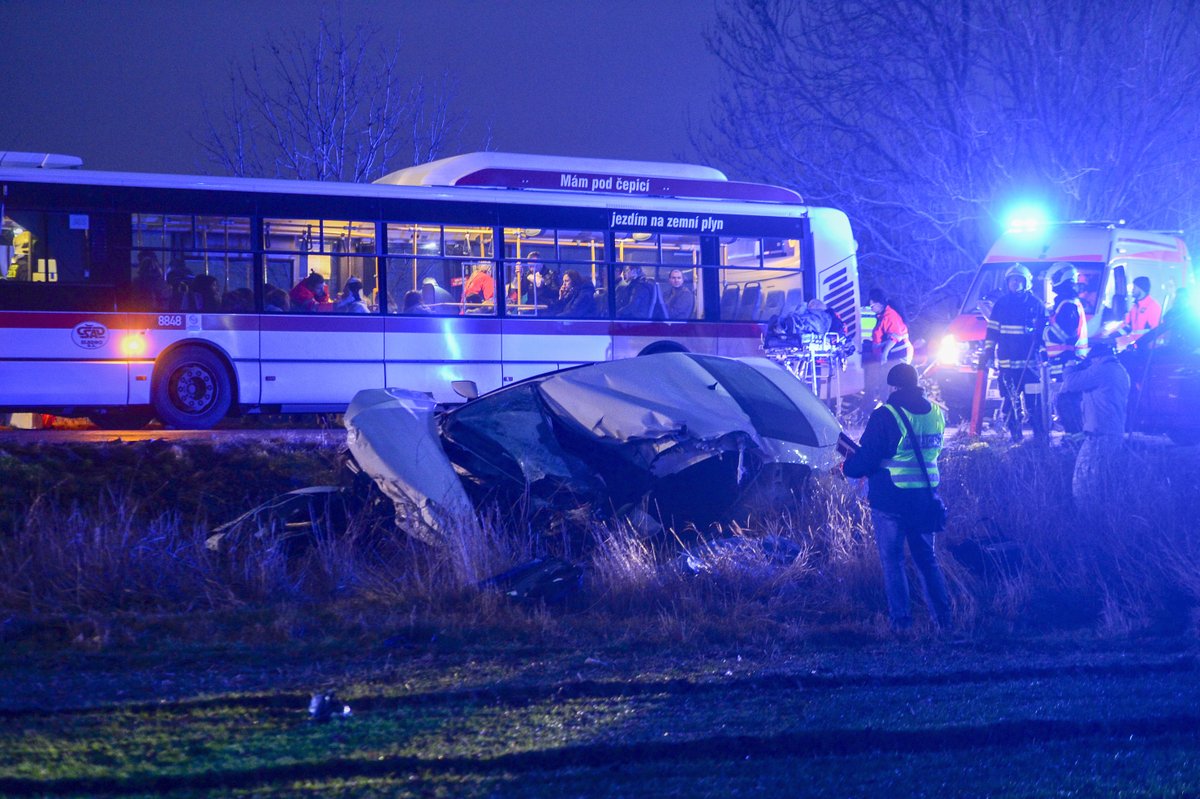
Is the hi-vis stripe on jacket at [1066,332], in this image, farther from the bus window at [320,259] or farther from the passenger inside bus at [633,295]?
the bus window at [320,259]

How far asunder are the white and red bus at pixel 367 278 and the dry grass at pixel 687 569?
15.0 feet

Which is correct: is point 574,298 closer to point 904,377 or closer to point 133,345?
point 133,345

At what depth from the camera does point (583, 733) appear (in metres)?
5.35

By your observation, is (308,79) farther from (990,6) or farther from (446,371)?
(990,6)

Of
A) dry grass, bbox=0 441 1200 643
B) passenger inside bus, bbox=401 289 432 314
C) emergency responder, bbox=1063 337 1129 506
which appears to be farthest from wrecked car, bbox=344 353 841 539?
passenger inside bus, bbox=401 289 432 314

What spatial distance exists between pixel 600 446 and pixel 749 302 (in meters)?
9.01

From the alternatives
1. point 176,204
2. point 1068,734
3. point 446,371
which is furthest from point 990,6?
point 1068,734

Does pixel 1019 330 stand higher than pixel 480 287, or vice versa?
pixel 480 287

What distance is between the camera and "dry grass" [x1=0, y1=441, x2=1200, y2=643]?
758 cm

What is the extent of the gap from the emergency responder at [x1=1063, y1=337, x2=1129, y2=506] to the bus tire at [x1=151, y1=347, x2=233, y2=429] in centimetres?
963

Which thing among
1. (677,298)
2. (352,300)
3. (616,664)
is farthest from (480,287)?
(616,664)

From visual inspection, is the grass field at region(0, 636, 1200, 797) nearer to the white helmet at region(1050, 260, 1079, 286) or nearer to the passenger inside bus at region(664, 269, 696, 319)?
the white helmet at region(1050, 260, 1079, 286)

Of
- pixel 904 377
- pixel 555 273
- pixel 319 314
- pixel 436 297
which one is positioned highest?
pixel 555 273

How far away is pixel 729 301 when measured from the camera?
683 inches
